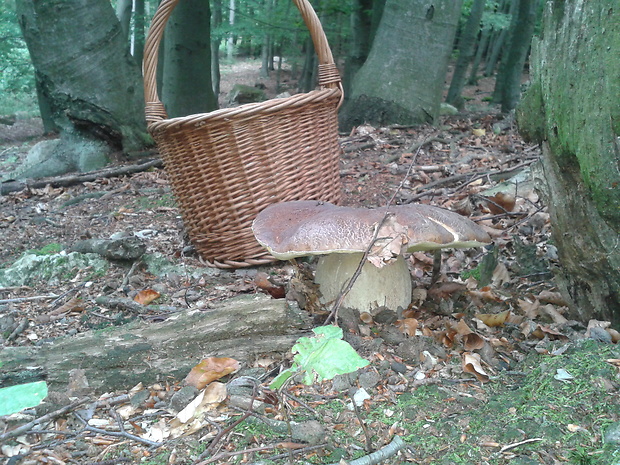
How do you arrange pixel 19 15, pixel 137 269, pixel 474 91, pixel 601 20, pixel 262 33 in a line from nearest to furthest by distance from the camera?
pixel 601 20
pixel 137 269
pixel 19 15
pixel 262 33
pixel 474 91

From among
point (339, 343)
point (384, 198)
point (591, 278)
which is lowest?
point (384, 198)

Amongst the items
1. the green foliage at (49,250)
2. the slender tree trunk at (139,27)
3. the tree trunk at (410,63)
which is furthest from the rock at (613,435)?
the slender tree trunk at (139,27)

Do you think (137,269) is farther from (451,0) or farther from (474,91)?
(474,91)

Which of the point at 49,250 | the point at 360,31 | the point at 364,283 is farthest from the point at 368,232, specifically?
the point at 360,31

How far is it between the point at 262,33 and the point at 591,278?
34.8ft

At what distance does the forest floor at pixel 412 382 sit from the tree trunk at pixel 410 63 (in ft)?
8.17

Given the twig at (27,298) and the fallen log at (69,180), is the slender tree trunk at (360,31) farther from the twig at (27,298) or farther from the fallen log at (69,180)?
the twig at (27,298)

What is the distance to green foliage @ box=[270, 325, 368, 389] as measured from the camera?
1.06 m

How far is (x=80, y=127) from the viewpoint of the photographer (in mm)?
5816

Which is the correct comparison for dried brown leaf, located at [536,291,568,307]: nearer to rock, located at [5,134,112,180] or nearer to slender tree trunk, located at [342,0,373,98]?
Result: rock, located at [5,134,112,180]

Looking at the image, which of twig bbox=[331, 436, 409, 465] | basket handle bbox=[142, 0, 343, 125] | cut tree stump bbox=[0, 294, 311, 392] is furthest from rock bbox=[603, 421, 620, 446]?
basket handle bbox=[142, 0, 343, 125]

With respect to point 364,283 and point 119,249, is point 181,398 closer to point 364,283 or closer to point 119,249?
point 364,283

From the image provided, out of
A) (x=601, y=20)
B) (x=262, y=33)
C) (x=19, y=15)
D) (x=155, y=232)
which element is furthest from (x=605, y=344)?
(x=262, y=33)

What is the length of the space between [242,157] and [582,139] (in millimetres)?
1684
